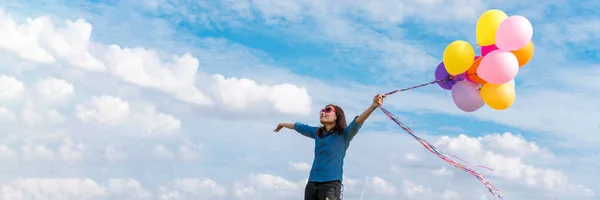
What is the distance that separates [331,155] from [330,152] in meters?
0.04

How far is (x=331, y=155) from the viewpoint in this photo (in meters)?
7.26

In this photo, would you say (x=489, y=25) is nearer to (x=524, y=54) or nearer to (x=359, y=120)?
(x=524, y=54)

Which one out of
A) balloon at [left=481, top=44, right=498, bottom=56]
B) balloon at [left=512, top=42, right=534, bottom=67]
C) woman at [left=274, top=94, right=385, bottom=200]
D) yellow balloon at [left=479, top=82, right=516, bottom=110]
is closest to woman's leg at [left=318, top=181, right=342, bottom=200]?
woman at [left=274, top=94, right=385, bottom=200]

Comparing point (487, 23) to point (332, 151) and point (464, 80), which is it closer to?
point (464, 80)

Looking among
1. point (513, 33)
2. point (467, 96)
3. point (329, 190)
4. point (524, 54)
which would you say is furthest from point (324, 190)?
point (524, 54)

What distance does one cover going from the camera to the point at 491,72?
7543 millimetres

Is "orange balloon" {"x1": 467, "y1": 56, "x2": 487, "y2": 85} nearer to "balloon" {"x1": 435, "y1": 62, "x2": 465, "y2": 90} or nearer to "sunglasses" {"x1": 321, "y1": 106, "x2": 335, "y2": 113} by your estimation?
"balloon" {"x1": 435, "y1": 62, "x2": 465, "y2": 90}

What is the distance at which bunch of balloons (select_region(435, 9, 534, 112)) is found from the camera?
761 centimetres

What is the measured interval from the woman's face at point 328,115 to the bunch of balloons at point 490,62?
1.64 metres

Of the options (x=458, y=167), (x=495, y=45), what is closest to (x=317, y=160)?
(x=458, y=167)

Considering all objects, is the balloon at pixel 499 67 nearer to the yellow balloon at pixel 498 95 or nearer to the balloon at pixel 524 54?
the yellow balloon at pixel 498 95

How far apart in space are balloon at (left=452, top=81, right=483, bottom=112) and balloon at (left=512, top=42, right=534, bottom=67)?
2.10ft

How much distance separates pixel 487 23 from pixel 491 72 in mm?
814

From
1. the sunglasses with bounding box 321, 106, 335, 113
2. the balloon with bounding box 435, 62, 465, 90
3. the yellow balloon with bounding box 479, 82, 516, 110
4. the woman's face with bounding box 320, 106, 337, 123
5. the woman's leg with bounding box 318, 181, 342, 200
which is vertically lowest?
the woman's leg with bounding box 318, 181, 342, 200
